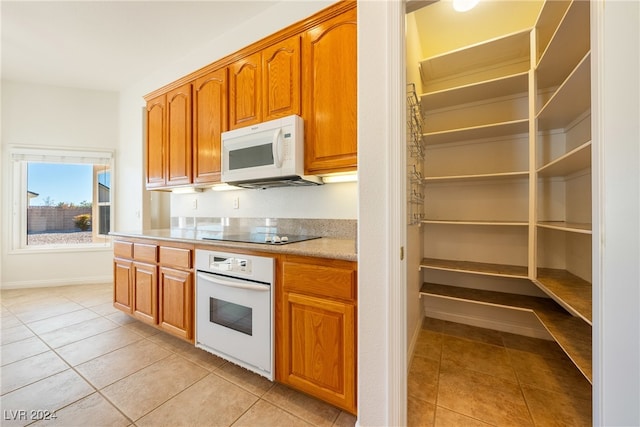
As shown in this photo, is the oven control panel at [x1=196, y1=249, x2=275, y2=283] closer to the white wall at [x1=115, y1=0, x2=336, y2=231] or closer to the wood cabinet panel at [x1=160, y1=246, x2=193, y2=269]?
the wood cabinet panel at [x1=160, y1=246, x2=193, y2=269]

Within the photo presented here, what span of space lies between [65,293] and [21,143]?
2.16m

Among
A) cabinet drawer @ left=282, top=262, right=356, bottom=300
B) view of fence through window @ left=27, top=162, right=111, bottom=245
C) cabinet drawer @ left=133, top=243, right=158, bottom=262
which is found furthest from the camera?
view of fence through window @ left=27, top=162, right=111, bottom=245

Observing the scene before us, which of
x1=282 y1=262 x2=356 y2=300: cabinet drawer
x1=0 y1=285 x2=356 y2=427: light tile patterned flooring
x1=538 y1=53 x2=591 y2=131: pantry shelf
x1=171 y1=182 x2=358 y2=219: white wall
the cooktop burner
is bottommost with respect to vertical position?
x1=0 y1=285 x2=356 y2=427: light tile patterned flooring

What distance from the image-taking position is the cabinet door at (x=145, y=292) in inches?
80.3

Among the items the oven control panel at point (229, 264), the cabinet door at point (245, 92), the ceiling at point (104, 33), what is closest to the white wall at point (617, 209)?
the oven control panel at point (229, 264)

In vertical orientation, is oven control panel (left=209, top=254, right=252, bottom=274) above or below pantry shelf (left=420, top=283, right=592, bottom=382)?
above

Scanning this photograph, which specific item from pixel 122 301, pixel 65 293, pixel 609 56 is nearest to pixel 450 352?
pixel 609 56

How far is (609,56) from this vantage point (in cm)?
81

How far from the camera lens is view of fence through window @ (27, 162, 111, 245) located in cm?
358

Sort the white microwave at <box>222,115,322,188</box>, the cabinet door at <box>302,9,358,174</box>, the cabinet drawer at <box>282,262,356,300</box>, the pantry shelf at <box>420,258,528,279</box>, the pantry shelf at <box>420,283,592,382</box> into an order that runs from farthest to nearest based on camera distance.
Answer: the pantry shelf at <box>420,258,528,279</box> < the white microwave at <box>222,115,322,188</box> < the cabinet door at <box>302,9,358,174</box> < the pantry shelf at <box>420,283,592,382</box> < the cabinet drawer at <box>282,262,356,300</box>

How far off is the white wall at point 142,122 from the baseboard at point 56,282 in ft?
2.59

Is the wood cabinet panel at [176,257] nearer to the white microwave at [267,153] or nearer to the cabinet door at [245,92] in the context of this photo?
the white microwave at [267,153]

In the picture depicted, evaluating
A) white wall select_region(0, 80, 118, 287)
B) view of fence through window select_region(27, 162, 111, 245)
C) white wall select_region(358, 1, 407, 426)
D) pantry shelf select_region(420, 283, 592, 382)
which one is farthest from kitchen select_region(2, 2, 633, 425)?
view of fence through window select_region(27, 162, 111, 245)

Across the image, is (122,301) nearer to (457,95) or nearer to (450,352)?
(450,352)
